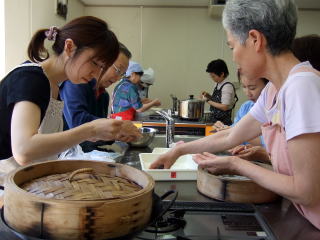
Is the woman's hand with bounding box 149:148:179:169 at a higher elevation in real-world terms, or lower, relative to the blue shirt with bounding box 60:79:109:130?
lower

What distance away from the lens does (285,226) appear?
0.83m

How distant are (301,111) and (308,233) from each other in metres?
0.31

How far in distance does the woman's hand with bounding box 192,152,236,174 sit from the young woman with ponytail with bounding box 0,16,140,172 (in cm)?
34

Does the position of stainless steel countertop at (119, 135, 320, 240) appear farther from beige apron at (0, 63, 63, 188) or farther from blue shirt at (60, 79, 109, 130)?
blue shirt at (60, 79, 109, 130)

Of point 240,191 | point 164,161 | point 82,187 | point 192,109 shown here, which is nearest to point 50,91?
point 164,161

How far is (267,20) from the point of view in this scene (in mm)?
850

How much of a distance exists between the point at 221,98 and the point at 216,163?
3129mm

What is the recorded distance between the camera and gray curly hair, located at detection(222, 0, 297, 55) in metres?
0.85

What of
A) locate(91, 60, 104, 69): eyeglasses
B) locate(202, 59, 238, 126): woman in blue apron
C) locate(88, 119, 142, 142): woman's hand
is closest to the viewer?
locate(88, 119, 142, 142): woman's hand

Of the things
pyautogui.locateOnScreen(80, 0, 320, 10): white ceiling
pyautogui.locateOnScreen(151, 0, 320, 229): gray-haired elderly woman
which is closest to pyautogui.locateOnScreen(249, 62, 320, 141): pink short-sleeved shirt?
pyautogui.locateOnScreen(151, 0, 320, 229): gray-haired elderly woman

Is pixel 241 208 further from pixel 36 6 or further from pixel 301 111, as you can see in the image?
pixel 36 6

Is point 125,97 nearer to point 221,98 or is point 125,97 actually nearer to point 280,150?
point 221,98

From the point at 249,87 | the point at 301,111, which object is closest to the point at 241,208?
the point at 301,111

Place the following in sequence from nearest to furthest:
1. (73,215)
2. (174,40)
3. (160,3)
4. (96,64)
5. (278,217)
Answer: (73,215), (278,217), (96,64), (160,3), (174,40)
